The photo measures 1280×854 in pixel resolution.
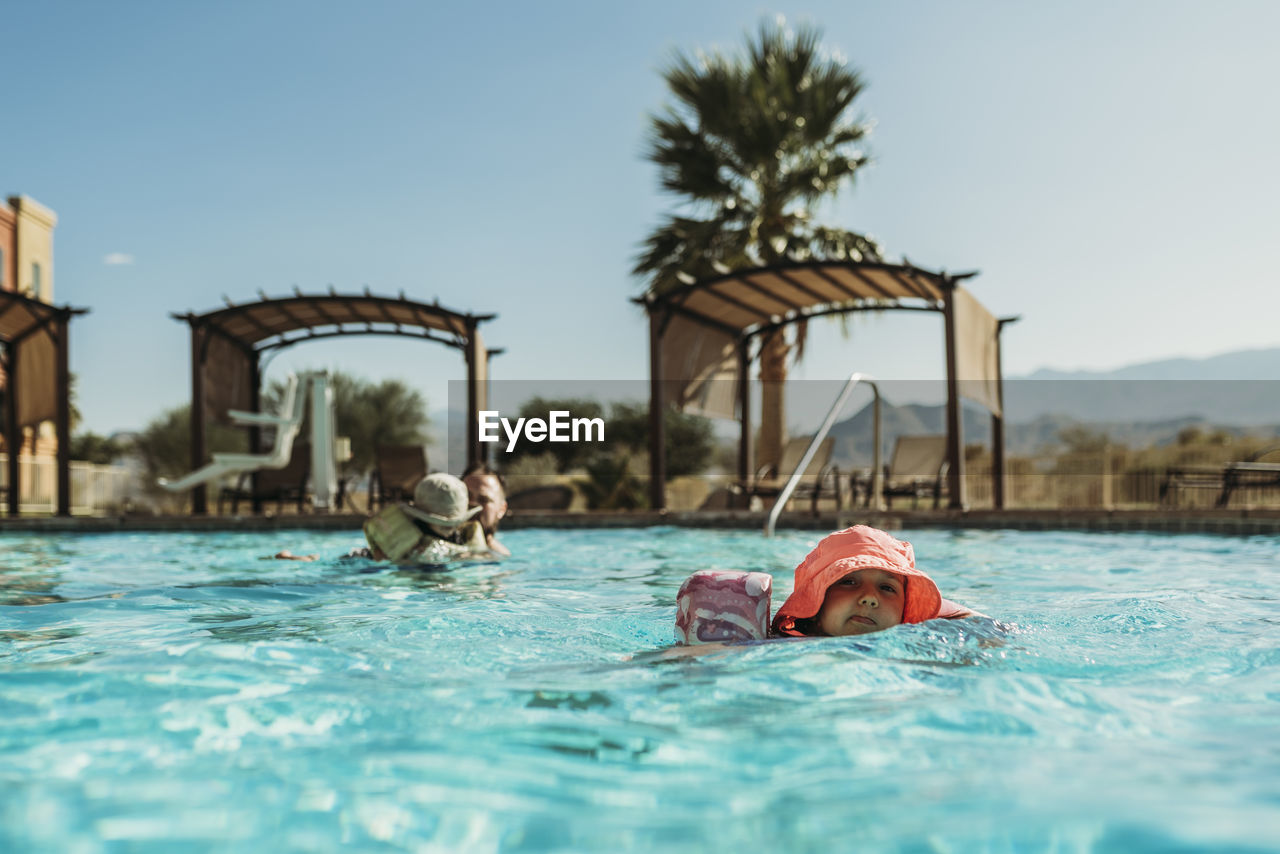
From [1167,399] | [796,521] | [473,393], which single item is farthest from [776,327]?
[1167,399]

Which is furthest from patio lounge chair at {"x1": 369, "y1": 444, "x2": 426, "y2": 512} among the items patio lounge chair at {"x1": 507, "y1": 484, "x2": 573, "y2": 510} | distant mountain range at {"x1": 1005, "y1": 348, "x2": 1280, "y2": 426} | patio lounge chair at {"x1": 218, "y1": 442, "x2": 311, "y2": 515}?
distant mountain range at {"x1": 1005, "y1": 348, "x2": 1280, "y2": 426}

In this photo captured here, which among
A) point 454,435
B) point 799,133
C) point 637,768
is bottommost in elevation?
point 637,768

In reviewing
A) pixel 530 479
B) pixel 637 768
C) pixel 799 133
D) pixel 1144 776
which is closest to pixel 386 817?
pixel 637 768

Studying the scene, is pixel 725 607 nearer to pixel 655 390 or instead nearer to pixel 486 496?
pixel 486 496

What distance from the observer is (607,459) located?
61.5 feet

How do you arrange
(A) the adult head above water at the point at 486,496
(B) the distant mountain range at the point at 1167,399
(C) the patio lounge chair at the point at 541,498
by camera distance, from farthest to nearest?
(B) the distant mountain range at the point at 1167,399
(C) the patio lounge chair at the point at 541,498
(A) the adult head above water at the point at 486,496

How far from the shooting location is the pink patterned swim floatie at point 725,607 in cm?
304

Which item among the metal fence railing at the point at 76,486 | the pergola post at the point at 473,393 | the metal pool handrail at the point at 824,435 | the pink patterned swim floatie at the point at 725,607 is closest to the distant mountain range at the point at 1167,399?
the metal pool handrail at the point at 824,435

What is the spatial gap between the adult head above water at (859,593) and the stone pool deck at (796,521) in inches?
277

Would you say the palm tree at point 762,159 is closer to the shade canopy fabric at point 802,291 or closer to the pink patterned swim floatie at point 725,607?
the shade canopy fabric at point 802,291

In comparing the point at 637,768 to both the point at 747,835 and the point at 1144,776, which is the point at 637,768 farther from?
the point at 1144,776

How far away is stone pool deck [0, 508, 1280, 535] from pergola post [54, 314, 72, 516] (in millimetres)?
998

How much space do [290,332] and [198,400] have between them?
1.73 m

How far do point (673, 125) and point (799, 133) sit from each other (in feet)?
7.46
